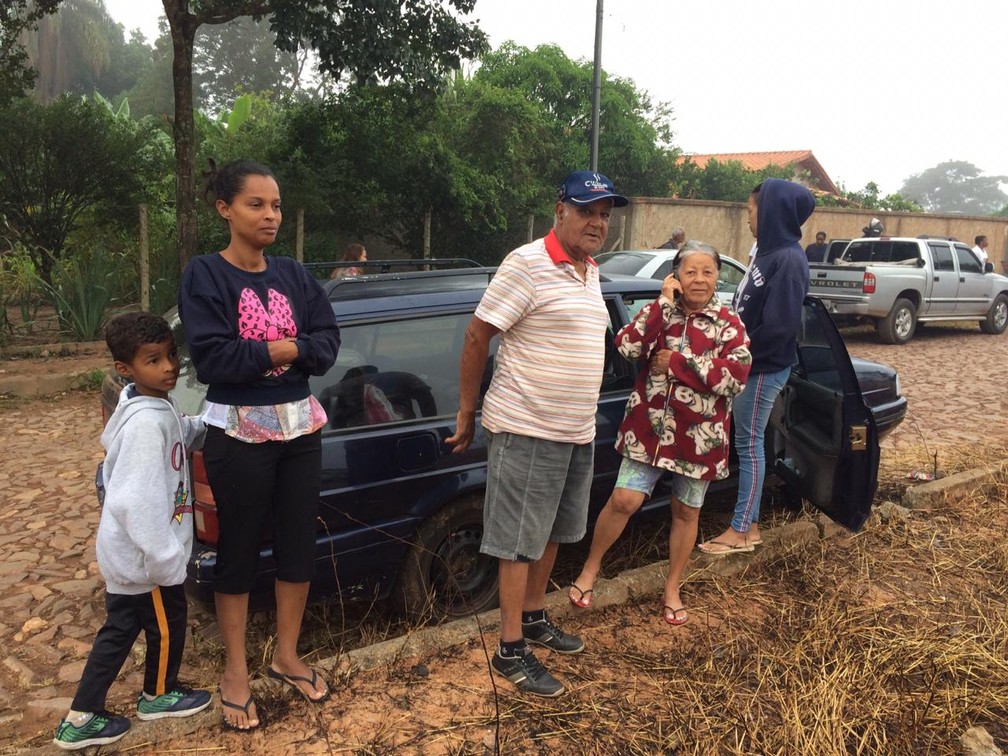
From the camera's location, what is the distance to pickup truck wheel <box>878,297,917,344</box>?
1204 cm

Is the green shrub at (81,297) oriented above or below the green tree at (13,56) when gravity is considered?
below

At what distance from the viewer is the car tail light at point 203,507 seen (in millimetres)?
2717

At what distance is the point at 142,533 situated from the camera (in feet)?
7.42

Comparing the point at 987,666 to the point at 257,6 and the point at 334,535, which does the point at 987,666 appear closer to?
the point at 334,535

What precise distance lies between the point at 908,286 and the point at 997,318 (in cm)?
342

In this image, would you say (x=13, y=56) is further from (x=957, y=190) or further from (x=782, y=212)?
(x=957, y=190)

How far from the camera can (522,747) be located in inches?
98.1

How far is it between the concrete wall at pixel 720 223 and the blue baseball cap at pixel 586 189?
647 inches

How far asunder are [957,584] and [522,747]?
258 cm

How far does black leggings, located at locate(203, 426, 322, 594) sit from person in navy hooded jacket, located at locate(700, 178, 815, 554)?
2.13 m

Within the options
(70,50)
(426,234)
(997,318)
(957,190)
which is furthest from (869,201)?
(957,190)

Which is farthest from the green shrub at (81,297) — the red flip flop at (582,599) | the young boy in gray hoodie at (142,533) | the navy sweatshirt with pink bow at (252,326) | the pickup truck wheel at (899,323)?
the pickup truck wheel at (899,323)

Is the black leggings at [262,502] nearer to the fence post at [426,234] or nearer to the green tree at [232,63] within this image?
the fence post at [426,234]

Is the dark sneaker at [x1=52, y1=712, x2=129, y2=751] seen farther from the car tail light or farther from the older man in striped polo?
the older man in striped polo
